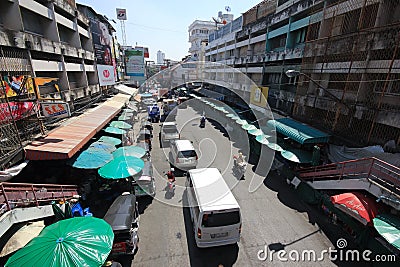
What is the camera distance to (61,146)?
8.04m

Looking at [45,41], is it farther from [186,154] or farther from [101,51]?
[101,51]

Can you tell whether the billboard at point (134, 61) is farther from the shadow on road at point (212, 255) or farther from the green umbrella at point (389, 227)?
the green umbrella at point (389, 227)

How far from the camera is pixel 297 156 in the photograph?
11031 millimetres

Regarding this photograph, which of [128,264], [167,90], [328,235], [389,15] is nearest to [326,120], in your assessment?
[389,15]

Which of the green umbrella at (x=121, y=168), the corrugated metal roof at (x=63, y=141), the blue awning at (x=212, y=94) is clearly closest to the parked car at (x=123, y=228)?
the green umbrella at (x=121, y=168)

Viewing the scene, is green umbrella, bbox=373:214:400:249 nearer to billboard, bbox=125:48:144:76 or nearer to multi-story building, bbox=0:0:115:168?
multi-story building, bbox=0:0:115:168

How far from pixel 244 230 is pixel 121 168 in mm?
6257

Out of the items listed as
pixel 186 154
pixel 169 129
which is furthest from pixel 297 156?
pixel 169 129

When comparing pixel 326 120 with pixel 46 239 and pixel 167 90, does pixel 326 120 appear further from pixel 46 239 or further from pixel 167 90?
pixel 167 90

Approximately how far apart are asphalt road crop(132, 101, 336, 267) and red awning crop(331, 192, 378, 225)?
1.53 m

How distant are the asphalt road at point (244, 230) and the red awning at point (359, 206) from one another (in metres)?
1.53

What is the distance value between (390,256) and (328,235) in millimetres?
1947

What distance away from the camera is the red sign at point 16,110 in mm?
6639

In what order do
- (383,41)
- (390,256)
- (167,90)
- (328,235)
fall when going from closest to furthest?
(390,256) < (328,235) < (383,41) < (167,90)
